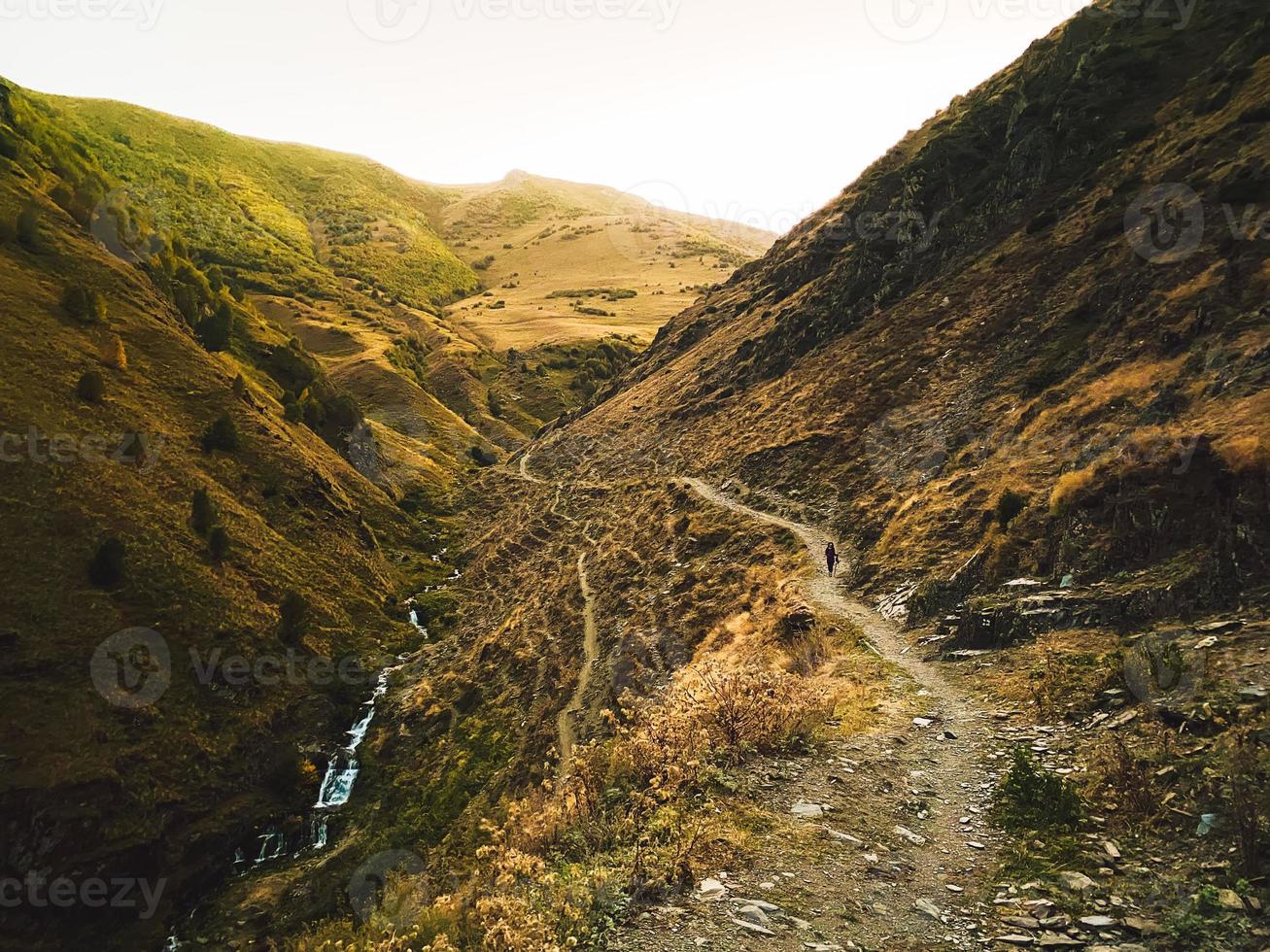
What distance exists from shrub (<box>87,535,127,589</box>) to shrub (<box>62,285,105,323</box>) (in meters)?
23.8

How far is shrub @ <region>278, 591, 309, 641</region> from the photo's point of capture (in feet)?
149

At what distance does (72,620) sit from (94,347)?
83.6ft

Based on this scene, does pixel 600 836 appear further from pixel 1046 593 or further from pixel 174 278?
pixel 174 278

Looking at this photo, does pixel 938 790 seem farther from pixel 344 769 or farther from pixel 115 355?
pixel 115 355

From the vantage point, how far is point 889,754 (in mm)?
13336

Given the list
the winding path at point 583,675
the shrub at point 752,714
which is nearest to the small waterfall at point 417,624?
the winding path at point 583,675

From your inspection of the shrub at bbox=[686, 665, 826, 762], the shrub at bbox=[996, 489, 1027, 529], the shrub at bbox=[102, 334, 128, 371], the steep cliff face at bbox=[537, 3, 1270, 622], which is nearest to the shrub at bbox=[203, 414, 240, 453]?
the shrub at bbox=[102, 334, 128, 371]

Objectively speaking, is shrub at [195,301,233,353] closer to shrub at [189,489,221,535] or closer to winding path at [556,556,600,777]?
shrub at [189,489,221,535]

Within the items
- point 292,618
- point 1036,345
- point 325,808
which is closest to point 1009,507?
point 1036,345

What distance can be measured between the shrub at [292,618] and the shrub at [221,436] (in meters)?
15.4

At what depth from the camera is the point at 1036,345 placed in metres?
38.5

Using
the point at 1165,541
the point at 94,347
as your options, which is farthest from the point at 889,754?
the point at 94,347

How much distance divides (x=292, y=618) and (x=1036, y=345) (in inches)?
2130

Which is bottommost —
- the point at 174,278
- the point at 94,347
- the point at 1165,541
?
the point at 1165,541
